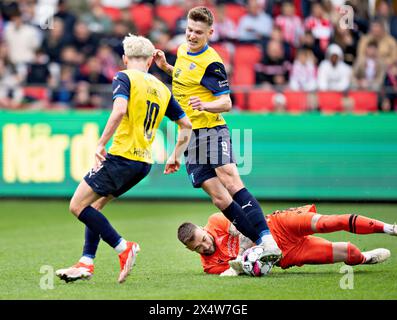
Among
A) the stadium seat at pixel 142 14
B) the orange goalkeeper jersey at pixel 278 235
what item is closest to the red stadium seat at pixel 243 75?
the stadium seat at pixel 142 14

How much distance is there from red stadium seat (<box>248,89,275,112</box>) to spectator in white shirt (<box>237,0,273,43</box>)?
172 centimetres

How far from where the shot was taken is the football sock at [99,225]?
7613 mm

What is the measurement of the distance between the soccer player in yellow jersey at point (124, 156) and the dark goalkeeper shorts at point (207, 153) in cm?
85

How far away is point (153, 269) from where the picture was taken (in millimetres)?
8672

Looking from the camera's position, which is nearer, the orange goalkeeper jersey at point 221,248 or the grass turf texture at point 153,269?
the grass turf texture at point 153,269

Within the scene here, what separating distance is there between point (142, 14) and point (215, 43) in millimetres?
2396

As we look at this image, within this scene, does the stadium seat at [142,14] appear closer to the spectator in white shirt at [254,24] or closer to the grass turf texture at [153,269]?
the spectator in white shirt at [254,24]

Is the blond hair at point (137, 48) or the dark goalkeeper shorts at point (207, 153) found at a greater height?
the blond hair at point (137, 48)

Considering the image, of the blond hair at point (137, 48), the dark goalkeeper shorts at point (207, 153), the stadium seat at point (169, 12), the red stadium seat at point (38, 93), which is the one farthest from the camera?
the stadium seat at point (169, 12)

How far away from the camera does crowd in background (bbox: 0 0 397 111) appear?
16.0 m

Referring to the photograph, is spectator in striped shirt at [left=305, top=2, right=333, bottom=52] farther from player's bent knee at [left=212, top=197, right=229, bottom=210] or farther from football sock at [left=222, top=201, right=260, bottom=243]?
football sock at [left=222, top=201, right=260, bottom=243]

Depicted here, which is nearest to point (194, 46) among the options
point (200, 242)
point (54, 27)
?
point (200, 242)

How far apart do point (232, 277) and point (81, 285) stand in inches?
53.3

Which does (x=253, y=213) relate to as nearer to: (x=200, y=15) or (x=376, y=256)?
(x=376, y=256)
